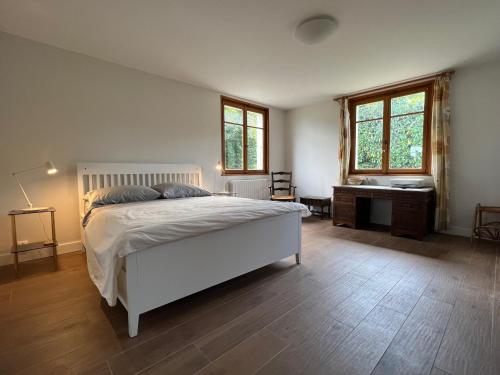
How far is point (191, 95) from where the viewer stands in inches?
156

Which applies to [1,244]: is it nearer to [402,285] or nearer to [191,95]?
[191,95]

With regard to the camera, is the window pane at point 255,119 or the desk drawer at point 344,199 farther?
the window pane at point 255,119

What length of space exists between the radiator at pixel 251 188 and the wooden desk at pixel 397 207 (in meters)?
1.60

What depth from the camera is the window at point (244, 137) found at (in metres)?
4.65

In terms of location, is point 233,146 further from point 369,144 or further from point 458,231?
point 458,231

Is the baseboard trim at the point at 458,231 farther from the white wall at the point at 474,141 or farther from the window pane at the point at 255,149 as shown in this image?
the window pane at the point at 255,149

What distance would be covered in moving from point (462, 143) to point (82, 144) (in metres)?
5.37

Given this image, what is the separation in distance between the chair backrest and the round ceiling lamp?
310 centimetres

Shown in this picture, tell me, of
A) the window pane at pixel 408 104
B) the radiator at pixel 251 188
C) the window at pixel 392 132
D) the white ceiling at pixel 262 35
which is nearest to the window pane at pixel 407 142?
the window at pixel 392 132

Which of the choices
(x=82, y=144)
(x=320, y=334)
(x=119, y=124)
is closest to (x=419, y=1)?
(x=320, y=334)

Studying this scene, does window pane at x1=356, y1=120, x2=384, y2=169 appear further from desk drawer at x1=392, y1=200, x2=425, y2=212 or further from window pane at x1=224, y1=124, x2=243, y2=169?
window pane at x1=224, y1=124, x2=243, y2=169

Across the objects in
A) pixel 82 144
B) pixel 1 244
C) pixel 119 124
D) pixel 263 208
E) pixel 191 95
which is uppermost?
pixel 191 95

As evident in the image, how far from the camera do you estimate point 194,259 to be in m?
1.73

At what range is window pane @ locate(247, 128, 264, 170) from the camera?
511 centimetres
